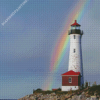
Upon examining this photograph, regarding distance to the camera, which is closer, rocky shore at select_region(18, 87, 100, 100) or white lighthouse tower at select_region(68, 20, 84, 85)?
rocky shore at select_region(18, 87, 100, 100)

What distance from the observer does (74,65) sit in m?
40.5

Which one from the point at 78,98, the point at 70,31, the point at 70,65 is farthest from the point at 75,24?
the point at 78,98

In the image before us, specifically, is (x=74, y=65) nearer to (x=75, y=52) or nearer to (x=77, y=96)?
(x=75, y=52)

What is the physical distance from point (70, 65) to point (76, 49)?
6.99 feet

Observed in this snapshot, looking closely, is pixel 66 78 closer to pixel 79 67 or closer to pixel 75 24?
pixel 79 67

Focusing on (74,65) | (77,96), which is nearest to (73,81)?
(74,65)

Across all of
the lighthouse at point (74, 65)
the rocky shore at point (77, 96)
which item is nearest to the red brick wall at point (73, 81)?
the lighthouse at point (74, 65)

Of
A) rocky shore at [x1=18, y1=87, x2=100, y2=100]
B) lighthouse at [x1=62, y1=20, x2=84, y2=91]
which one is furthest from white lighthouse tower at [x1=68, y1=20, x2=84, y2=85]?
rocky shore at [x1=18, y1=87, x2=100, y2=100]

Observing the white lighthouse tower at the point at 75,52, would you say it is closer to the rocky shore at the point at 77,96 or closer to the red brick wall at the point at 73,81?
the red brick wall at the point at 73,81

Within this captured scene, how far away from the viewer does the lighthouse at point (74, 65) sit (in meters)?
39.0

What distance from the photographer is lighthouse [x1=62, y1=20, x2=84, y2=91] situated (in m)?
39.0

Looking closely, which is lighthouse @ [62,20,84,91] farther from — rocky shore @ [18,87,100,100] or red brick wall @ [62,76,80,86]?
rocky shore @ [18,87,100,100]

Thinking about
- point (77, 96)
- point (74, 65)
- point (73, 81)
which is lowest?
point (77, 96)

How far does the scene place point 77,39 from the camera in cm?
4128
